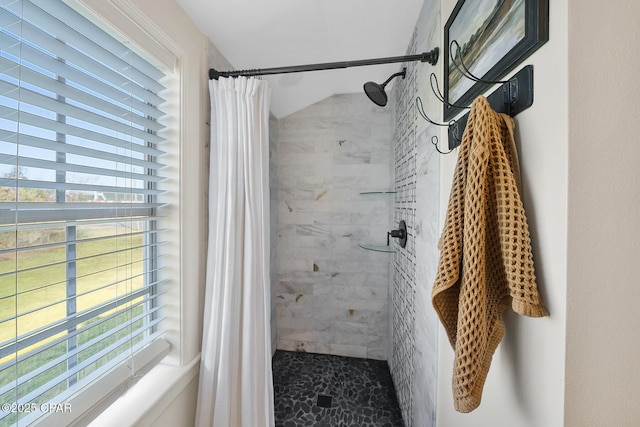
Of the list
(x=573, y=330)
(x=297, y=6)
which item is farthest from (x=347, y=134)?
(x=573, y=330)

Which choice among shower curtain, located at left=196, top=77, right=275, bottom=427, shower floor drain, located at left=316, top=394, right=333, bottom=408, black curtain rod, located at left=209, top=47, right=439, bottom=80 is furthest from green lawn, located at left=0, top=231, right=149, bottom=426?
shower floor drain, located at left=316, top=394, right=333, bottom=408

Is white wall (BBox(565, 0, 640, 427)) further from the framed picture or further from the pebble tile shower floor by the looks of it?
the pebble tile shower floor

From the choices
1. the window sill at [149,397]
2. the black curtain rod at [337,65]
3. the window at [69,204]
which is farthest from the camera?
the black curtain rod at [337,65]

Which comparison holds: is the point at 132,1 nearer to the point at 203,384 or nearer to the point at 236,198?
the point at 236,198

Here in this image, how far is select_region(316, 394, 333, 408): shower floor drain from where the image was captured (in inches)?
52.9

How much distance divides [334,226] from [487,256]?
1.35m

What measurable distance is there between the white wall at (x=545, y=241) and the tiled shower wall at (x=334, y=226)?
1281 mm

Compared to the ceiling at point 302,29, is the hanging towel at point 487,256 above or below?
below

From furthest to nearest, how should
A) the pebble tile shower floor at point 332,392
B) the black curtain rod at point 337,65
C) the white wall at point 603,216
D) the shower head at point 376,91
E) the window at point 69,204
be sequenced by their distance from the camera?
the pebble tile shower floor at point 332,392 → the shower head at point 376,91 → the black curtain rod at point 337,65 → the window at point 69,204 → the white wall at point 603,216

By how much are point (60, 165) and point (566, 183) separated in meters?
1.05

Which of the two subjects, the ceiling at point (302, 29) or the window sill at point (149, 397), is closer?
the window sill at point (149, 397)

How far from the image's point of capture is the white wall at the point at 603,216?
1.17 feet

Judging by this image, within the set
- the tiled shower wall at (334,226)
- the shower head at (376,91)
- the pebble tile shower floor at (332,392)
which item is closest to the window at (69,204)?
the shower head at (376,91)

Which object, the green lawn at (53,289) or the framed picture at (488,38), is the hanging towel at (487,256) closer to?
the framed picture at (488,38)
